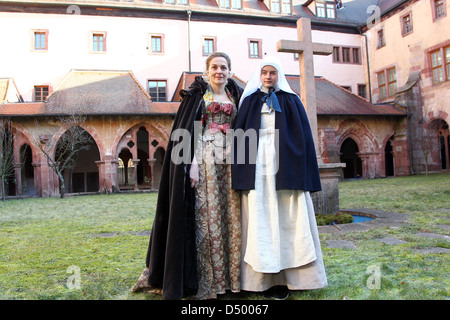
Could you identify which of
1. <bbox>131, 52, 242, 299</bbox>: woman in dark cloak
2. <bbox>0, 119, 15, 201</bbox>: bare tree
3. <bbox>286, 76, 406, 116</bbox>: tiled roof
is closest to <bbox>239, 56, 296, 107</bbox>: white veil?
<bbox>131, 52, 242, 299</bbox>: woman in dark cloak

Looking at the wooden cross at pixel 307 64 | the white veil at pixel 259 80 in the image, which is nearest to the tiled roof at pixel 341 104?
the wooden cross at pixel 307 64

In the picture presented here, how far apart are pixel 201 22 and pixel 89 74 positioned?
25.3ft

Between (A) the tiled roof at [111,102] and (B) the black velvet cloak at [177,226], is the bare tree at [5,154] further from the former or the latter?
(B) the black velvet cloak at [177,226]

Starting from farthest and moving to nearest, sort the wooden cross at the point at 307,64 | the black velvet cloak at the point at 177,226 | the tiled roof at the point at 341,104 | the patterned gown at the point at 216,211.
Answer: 1. the tiled roof at the point at 341,104
2. the wooden cross at the point at 307,64
3. the patterned gown at the point at 216,211
4. the black velvet cloak at the point at 177,226

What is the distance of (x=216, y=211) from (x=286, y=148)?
2.38 feet

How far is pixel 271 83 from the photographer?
2.97 metres

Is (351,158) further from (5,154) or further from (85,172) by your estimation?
(5,154)

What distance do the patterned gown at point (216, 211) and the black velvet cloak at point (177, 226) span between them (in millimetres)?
75

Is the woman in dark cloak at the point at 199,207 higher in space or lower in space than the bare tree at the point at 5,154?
lower

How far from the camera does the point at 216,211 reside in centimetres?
281

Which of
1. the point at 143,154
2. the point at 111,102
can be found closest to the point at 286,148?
the point at 111,102

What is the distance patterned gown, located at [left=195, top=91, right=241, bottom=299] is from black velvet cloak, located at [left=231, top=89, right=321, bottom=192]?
0.14m

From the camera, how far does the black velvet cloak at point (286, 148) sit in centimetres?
271

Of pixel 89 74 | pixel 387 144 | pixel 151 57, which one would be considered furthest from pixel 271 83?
pixel 387 144
